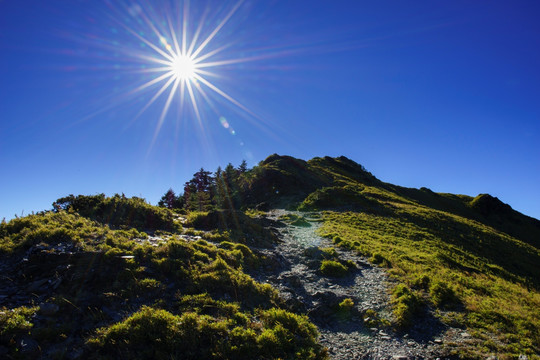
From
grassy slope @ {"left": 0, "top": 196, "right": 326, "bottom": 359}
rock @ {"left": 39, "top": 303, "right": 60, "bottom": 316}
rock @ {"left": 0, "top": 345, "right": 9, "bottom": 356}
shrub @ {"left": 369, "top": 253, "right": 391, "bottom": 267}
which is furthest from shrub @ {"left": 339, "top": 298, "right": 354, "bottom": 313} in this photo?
rock @ {"left": 0, "top": 345, "right": 9, "bottom": 356}

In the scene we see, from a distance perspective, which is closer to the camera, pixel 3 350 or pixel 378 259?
pixel 3 350

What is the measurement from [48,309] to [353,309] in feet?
42.6

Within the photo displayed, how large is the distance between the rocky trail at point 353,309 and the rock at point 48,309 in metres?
9.53

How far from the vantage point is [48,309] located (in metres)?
8.24

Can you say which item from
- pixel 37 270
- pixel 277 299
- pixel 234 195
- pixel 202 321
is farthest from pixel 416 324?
pixel 234 195

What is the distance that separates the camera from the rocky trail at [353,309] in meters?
9.22

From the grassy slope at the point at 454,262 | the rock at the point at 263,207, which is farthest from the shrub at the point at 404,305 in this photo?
the rock at the point at 263,207

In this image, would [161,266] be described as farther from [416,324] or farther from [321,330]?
[416,324]

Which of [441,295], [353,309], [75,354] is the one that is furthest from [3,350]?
[441,295]

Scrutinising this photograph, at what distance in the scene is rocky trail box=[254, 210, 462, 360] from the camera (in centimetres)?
922

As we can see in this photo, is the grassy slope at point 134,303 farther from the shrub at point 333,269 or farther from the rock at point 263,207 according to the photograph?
the rock at point 263,207

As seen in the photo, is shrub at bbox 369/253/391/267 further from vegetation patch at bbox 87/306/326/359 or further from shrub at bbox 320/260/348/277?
vegetation patch at bbox 87/306/326/359

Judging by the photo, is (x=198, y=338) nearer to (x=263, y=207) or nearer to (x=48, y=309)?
(x=48, y=309)

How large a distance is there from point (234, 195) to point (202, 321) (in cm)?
5215
